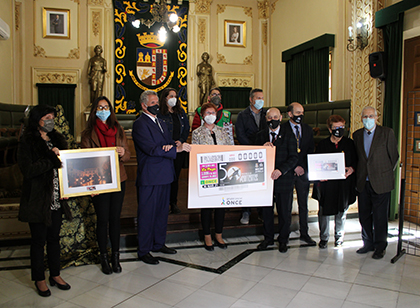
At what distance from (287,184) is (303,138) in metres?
0.57

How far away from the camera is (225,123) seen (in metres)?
3.92

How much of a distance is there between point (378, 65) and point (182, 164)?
11.4 ft

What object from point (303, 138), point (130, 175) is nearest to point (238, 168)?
point (303, 138)

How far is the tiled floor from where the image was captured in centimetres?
257

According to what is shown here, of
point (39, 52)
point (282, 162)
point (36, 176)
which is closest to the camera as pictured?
point (36, 176)

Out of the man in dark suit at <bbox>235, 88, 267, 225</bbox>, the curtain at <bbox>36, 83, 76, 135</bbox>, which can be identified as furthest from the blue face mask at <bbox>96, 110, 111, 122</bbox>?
the curtain at <bbox>36, 83, 76, 135</bbox>

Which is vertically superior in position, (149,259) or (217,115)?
(217,115)

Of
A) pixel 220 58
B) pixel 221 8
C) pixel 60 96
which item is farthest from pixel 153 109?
pixel 221 8

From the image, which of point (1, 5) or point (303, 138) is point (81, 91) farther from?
point (303, 138)

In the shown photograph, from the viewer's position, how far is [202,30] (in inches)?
395

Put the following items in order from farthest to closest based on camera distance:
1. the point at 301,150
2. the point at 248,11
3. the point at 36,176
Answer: the point at 248,11 → the point at 301,150 → the point at 36,176

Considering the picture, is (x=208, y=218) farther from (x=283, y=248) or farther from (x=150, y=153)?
(x=150, y=153)

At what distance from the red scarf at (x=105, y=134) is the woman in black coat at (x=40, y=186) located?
372mm

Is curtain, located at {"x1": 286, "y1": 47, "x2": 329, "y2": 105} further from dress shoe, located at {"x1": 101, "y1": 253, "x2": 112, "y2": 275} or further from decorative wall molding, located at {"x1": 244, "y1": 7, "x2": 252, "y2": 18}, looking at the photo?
dress shoe, located at {"x1": 101, "y1": 253, "x2": 112, "y2": 275}
